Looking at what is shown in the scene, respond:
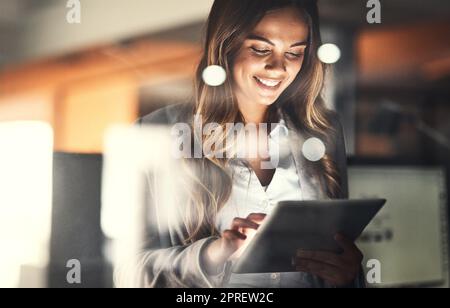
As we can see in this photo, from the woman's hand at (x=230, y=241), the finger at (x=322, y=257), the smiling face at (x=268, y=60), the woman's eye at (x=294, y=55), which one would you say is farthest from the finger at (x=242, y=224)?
the woman's eye at (x=294, y=55)

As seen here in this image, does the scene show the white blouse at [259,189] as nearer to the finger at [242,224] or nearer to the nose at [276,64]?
the finger at [242,224]

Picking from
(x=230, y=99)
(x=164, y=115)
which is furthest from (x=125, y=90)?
(x=230, y=99)

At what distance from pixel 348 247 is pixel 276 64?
49cm

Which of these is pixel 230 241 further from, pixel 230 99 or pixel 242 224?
pixel 230 99

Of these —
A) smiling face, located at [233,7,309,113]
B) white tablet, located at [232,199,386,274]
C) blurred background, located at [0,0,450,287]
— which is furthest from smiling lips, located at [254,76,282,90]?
white tablet, located at [232,199,386,274]

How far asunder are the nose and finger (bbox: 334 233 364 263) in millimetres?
433

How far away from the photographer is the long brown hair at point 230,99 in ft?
4.86

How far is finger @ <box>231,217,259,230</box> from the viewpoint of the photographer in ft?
4.83

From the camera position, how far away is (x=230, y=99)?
4.91 feet

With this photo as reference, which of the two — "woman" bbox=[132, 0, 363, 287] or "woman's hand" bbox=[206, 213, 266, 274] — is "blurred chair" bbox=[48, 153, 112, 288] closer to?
"woman" bbox=[132, 0, 363, 287]

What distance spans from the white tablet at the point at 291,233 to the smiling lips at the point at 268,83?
286 millimetres
